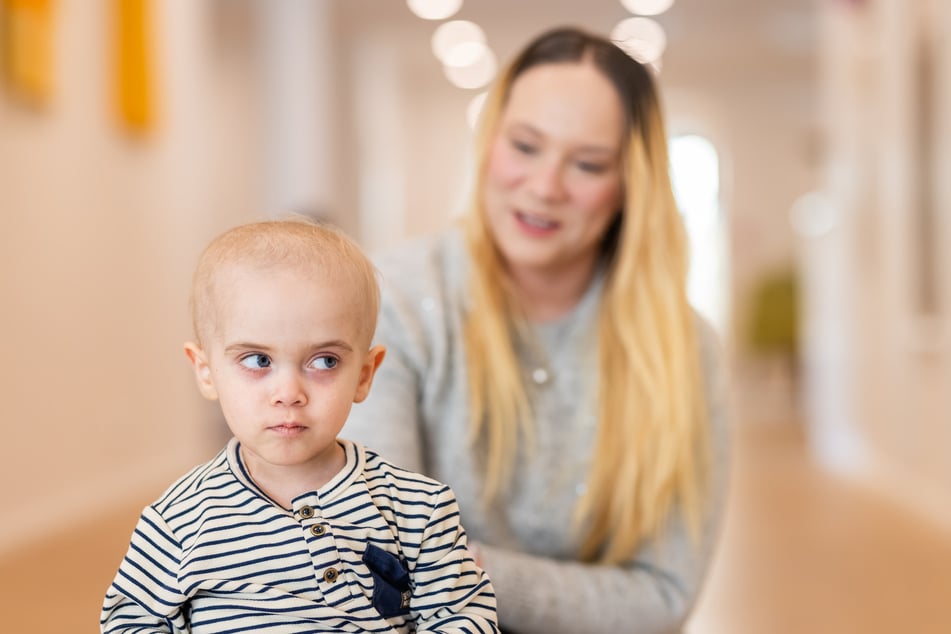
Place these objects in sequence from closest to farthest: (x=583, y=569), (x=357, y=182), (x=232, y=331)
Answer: (x=232, y=331) → (x=583, y=569) → (x=357, y=182)

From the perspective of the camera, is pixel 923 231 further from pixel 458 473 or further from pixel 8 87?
pixel 458 473

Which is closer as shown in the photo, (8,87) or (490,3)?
(8,87)

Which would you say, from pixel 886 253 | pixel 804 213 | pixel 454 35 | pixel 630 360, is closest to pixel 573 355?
pixel 630 360

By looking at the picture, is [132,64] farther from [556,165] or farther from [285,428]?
[285,428]

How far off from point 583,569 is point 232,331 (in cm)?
75

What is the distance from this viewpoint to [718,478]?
1644mm

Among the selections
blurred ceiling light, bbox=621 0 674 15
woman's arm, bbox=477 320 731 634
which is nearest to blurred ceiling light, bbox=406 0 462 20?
blurred ceiling light, bbox=621 0 674 15

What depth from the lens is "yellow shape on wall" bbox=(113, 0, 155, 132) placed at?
5.34m

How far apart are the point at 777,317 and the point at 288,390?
10052 millimetres

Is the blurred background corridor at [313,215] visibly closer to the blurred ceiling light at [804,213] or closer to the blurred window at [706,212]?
the blurred ceiling light at [804,213]

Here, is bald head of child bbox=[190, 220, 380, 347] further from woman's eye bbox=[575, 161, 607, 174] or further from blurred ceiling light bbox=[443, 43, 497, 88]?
blurred ceiling light bbox=[443, 43, 497, 88]

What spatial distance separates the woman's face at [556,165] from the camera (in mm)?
1638

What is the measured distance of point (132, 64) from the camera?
17.7 feet

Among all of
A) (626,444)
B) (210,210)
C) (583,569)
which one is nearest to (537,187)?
(626,444)
